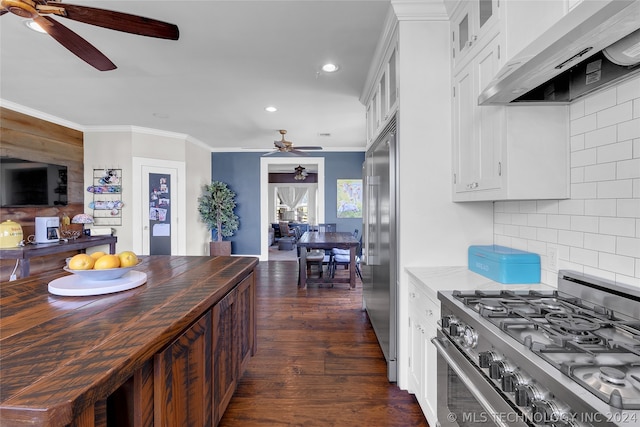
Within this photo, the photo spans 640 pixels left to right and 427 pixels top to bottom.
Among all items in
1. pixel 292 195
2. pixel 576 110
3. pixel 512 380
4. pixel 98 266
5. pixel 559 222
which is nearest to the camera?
pixel 512 380

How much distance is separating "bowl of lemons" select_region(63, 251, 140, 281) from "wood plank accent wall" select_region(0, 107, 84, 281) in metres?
3.78

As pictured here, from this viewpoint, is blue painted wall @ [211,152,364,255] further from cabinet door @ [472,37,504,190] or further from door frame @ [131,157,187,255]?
cabinet door @ [472,37,504,190]

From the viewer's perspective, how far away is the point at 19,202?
13.2 ft

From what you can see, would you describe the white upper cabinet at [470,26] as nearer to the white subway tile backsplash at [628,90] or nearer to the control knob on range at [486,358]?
the white subway tile backsplash at [628,90]

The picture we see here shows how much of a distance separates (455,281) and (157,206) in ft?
17.8

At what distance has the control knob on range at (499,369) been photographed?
92 cm

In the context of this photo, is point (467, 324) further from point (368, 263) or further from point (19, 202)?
point (19, 202)

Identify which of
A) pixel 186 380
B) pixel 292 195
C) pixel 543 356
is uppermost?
pixel 292 195

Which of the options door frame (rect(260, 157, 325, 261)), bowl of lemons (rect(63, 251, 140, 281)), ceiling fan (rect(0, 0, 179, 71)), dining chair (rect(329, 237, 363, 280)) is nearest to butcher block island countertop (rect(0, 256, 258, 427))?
bowl of lemons (rect(63, 251, 140, 281))

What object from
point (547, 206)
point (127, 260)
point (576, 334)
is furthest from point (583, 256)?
point (127, 260)

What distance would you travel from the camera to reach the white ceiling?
2.21m

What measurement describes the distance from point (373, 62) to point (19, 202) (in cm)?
489

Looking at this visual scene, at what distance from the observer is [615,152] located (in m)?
1.24

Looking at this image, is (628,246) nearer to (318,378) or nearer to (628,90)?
(628,90)
